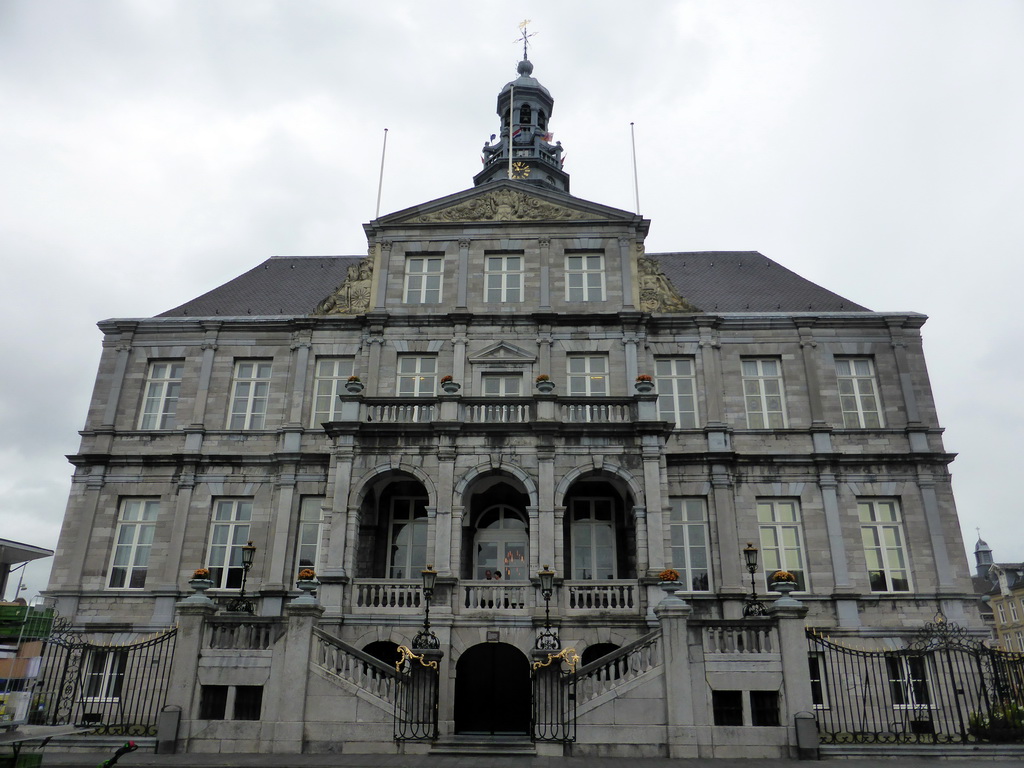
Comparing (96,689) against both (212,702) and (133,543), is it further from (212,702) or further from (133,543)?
(212,702)

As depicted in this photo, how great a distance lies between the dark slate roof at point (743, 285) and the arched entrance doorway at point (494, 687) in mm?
15221

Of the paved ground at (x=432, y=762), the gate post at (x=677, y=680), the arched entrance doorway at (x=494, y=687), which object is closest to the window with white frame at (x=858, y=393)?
the paved ground at (x=432, y=762)

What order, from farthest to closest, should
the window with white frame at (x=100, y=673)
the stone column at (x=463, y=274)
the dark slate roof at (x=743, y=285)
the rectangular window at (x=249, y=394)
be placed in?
the dark slate roof at (x=743, y=285), the rectangular window at (x=249, y=394), the stone column at (x=463, y=274), the window with white frame at (x=100, y=673)

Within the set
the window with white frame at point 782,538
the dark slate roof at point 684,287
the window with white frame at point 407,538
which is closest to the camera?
the window with white frame at point 407,538

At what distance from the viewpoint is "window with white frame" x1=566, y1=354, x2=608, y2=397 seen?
2533 cm

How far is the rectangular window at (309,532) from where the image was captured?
80.1ft

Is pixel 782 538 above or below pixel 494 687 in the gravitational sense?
above

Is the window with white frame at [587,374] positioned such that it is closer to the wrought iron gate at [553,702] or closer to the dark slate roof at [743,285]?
the dark slate roof at [743,285]

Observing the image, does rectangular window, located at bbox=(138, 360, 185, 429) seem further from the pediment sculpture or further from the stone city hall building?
the pediment sculpture

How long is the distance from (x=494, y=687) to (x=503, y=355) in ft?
34.9

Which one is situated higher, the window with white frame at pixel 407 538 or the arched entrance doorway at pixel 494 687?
the window with white frame at pixel 407 538

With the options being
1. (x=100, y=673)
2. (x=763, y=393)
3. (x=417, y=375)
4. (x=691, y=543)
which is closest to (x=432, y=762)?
(x=691, y=543)

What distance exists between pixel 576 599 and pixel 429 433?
6215 mm

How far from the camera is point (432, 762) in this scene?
46.9ft
